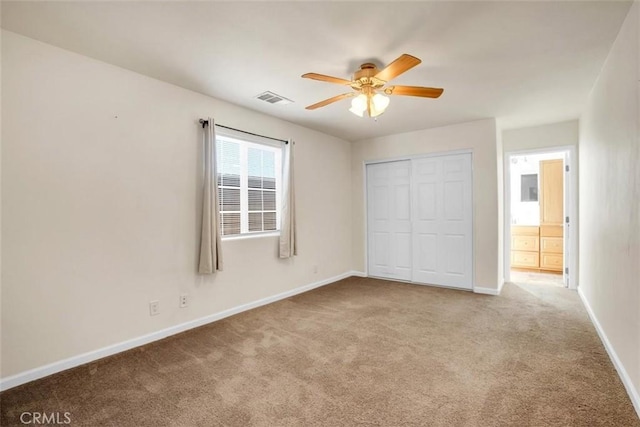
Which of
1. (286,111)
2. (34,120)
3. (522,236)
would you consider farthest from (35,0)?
(522,236)

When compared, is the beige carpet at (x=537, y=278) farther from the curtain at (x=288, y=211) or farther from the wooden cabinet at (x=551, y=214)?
the curtain at (x=288, y=211)

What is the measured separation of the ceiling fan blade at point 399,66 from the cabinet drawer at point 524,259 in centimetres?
512

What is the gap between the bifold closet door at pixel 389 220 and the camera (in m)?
5.10

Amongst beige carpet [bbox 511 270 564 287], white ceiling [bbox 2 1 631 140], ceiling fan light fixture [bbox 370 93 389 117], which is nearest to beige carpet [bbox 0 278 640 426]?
beige carpet [bbox 511 270 564 287]

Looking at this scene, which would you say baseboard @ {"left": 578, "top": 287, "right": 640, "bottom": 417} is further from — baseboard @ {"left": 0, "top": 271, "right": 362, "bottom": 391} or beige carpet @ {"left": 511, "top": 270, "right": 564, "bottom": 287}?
baseboard @ {"left": 0, "top": 271, "right": 362, "bottom": 391}

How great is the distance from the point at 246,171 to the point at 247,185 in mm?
174

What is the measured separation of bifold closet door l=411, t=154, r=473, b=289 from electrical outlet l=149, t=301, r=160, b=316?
3.72 meters

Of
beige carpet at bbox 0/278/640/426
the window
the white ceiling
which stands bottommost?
beige carpet at bbox 0/278/640/426

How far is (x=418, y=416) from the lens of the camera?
1790mm

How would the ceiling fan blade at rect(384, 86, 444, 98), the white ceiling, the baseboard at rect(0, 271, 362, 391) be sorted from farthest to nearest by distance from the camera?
the ceiling fan blade at rect(384, 86, 444, 98) → the baseboard at rect(0, 271, 362, 391) → the white ceiling

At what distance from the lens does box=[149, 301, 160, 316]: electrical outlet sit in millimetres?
2840

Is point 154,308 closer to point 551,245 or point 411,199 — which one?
point 411,199

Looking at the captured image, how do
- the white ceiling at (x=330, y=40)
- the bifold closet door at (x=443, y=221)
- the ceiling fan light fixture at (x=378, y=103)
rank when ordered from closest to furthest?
the white ceiling at (x=330, y=40) → the ceiling fan light fixture at (x=378, y=103) → the bifold closet door at (x=443, y=221)

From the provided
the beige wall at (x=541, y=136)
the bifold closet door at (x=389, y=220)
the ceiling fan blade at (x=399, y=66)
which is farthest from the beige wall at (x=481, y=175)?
the ceiling fan blade at (x=399, y=66)
